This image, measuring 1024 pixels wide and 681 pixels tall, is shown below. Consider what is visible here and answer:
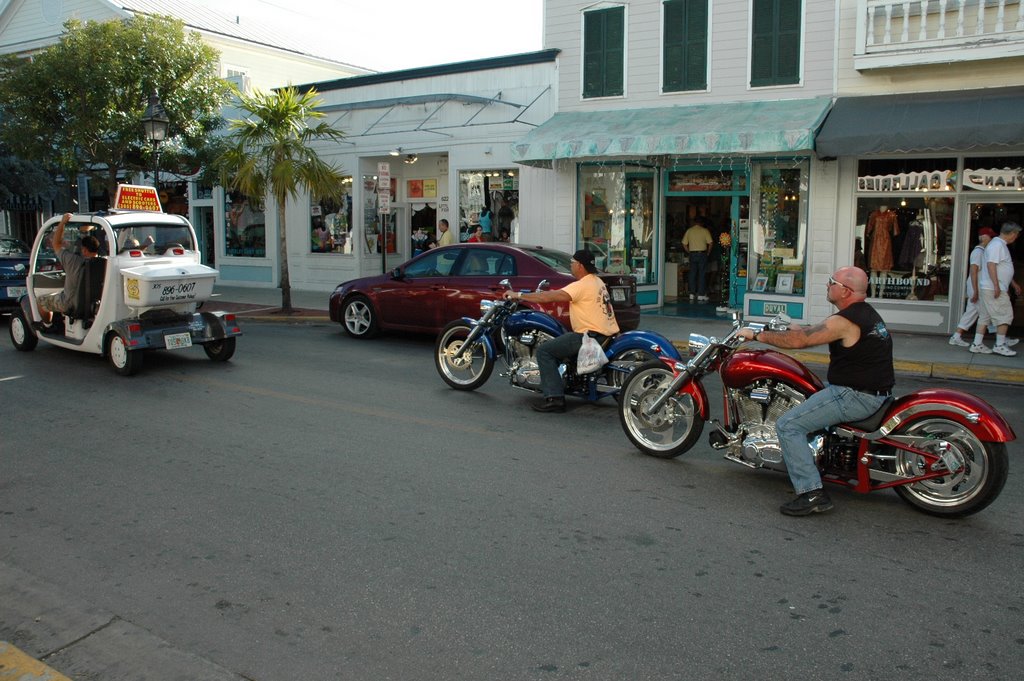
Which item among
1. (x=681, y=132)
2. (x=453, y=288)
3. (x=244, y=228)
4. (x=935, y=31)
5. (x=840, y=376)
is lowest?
(x=840, y=376)

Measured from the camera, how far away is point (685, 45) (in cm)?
1600

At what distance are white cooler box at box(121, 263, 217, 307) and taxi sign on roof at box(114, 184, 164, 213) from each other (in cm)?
274

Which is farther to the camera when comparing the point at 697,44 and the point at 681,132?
the point at 697,44

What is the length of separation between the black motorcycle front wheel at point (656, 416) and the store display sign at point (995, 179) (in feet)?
31.5

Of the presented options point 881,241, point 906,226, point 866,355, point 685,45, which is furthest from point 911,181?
point 866,355

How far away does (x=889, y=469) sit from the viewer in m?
5.53

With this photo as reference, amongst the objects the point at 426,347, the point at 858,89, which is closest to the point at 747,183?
the point at 858,89

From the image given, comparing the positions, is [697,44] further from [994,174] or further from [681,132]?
[994,174]

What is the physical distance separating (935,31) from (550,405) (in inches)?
381

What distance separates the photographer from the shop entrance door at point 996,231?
13797mm

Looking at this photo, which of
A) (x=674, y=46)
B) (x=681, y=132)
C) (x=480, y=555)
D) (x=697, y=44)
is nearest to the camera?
(x=480, y=555)

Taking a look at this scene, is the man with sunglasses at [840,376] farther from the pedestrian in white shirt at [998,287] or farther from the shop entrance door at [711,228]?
the shop entrance door at [711,228]

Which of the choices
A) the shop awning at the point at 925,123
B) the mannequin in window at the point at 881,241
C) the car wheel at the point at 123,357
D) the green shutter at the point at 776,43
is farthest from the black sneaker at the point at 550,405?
the green shutter at the point at 776,43

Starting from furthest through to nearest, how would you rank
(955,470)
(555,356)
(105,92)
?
(105,92), (555,356), (955,470)
